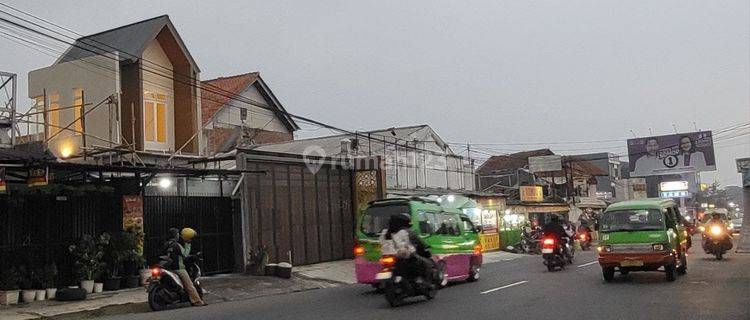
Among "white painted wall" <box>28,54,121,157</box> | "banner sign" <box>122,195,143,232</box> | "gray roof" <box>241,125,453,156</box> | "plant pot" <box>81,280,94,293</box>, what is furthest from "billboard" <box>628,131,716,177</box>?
"plant pot" <box>81,280,94,293</box>

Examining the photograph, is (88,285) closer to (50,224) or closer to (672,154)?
(50,224)

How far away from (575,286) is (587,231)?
22.8m

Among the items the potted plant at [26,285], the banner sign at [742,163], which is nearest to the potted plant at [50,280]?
the potted plant at [26,285]

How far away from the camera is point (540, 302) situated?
40.2ft

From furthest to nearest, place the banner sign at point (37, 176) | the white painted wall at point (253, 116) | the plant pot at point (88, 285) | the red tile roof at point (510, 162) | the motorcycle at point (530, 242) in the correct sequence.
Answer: the red tile roof at point (510, 162) < the white painted wall at point (253, 116) < the motorcycle at point (530, 242) < the plant pot at point (88, 285) < the banner sign at point (37, 176)

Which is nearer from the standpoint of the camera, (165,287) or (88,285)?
(165,287)

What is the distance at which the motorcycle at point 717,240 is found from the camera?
73.4 feet

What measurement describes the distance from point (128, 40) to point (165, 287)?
1256 cm

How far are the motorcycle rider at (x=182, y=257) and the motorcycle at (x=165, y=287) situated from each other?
8cm

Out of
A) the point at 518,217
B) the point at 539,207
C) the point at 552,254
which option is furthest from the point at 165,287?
the point at 539,207

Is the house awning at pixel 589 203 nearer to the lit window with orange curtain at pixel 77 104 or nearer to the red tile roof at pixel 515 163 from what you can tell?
the red tile roof at pixel 515 163

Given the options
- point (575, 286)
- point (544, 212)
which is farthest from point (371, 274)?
point (544, 212)

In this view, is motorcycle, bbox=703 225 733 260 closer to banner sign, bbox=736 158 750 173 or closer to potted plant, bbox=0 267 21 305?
banner sign, bbox=736 158 750 173

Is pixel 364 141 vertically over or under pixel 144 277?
over
